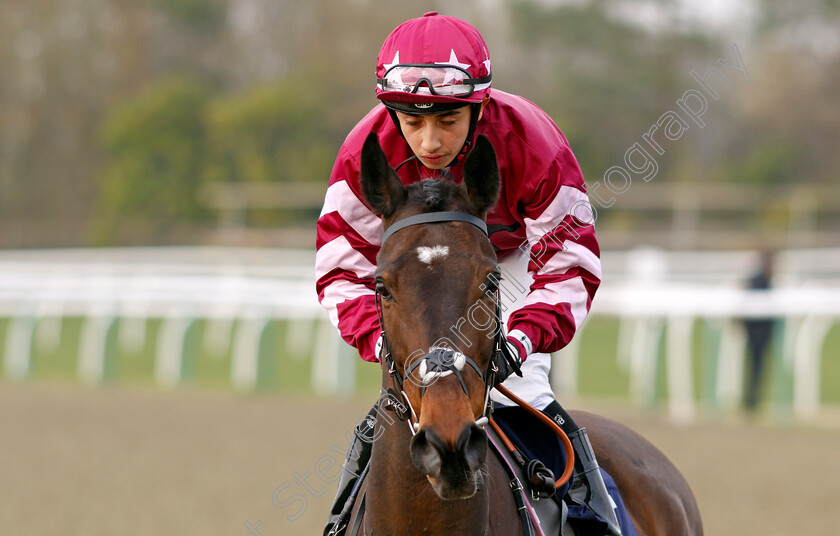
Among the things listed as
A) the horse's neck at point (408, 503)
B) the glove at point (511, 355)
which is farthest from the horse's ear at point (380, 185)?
the horse's neck at point (408, 503)

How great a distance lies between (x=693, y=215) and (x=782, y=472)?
73.5ft

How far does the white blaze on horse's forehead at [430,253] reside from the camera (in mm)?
2662

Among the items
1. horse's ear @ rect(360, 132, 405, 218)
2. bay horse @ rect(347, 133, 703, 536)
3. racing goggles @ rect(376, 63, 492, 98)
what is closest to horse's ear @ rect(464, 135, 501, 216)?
bay horse @ rect(347, 133, 703, 536)

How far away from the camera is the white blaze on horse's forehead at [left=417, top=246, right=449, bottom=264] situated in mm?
2662

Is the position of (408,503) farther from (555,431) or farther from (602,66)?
(602,66)

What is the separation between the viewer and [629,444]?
4172 mm

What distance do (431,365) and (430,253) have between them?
30 centimetres

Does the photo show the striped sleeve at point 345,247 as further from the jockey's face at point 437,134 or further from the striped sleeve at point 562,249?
the striped sleeve at point 562,249

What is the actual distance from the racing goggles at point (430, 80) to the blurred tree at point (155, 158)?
28677mm

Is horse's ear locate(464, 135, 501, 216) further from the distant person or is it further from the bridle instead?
the distant person

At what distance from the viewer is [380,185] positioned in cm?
288

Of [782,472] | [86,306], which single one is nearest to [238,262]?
[86,306]

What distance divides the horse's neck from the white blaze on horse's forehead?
45 centimetres

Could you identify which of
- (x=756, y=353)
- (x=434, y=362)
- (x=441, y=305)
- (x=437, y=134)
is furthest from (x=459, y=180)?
(x=756, y=353)
